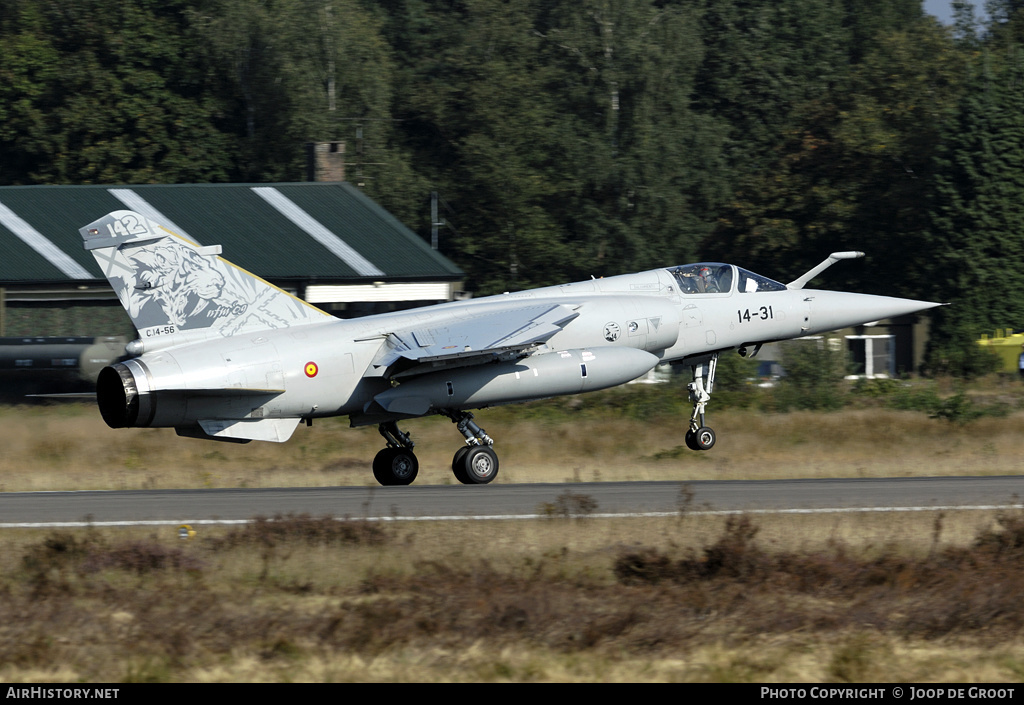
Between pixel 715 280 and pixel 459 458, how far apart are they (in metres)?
5.50

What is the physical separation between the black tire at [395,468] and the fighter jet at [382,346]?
2 cm

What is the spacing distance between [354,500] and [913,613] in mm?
8842

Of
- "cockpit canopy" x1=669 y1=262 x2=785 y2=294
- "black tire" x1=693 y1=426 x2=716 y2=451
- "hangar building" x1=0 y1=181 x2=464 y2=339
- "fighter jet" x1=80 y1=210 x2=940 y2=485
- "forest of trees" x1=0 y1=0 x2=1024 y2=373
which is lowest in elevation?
"black tire" x1=693 y1=426 x2=716 y2=451

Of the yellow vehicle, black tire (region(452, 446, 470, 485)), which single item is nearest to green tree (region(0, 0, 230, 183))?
the yellow vehicle

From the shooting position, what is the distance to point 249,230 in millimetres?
40875

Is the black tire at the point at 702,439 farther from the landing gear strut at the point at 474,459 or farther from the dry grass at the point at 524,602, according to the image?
the dry grass at the point at 524,602

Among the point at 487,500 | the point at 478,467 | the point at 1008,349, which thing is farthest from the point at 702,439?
the point at 1008,349

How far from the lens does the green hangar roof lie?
127ft

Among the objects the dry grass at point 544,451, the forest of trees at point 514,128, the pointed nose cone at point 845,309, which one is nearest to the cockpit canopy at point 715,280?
the pointed nose cone at point 845,309

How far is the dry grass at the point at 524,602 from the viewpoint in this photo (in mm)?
9172

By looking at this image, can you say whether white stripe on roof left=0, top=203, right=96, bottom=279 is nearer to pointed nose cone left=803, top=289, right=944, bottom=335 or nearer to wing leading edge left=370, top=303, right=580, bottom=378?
wing leading edge left=370, top=303, right=580, bottom=378

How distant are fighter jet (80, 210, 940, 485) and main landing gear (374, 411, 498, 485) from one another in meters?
0.02

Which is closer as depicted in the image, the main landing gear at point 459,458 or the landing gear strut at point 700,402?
the main landing gear at point 459,458

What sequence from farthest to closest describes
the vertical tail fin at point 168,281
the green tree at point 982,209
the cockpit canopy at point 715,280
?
the green tree at point 982,209 < the cockpit canopy at point 715,280 < the vertical tail fin at point 168,281
